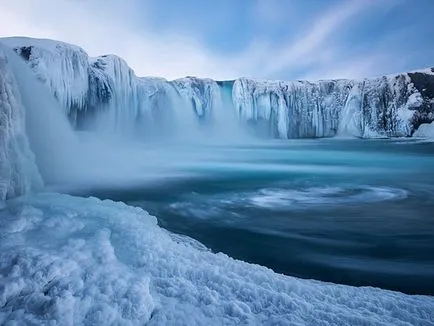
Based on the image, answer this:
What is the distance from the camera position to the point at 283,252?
13.9 feet

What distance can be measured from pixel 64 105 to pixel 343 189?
16086 millimetres

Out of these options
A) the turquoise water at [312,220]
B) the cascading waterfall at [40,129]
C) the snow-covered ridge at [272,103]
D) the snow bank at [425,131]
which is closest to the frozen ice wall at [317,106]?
the snow-covered ridge at [272,103]

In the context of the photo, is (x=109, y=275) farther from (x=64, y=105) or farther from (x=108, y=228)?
(x=64, y=105)

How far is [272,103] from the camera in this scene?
123 ft

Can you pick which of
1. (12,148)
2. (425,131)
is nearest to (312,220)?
(12,148)

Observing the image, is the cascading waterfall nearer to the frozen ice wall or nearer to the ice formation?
the ice formation

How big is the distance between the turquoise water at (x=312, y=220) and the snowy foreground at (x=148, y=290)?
2.35ft

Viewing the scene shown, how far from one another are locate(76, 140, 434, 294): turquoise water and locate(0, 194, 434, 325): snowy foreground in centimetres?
72

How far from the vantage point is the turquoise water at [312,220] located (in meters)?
3.84

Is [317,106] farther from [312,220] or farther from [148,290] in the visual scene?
[148,290]

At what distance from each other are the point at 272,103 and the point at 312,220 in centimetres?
3270

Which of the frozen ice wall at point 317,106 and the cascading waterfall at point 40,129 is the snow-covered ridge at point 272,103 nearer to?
the frozen ice wall at point 317,106

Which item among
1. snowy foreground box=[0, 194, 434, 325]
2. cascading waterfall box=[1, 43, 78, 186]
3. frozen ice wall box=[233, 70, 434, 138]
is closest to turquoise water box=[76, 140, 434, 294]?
snowy foreground box=[0, 194, 434, 325]

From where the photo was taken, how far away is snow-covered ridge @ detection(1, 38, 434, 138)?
26.1 metres
